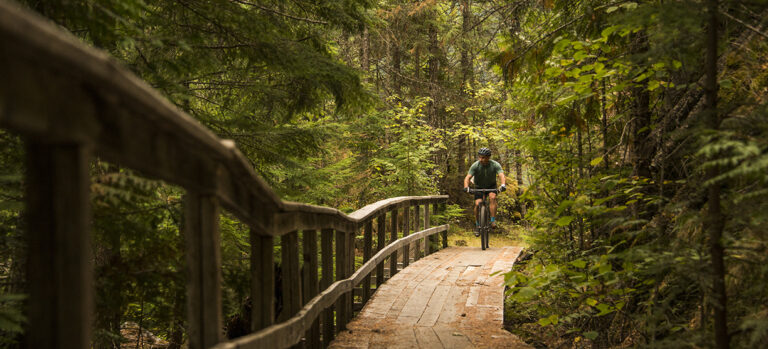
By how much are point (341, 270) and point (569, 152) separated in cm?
276

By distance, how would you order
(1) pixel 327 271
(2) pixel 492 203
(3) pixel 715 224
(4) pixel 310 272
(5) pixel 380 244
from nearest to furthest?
(3) pixel 715 224 → (4) pixel 310 272 → (1) pixel 327 271 → (5) pixel 380 244 → (2) pixel 492 203

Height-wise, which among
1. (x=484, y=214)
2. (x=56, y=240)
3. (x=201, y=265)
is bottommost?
(x=484, y=214)

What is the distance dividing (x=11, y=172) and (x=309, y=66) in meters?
2.81

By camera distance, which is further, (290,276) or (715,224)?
(290,276)

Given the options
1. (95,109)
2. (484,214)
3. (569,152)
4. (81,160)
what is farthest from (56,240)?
(484,214)

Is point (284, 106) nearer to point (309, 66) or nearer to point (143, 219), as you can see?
point (309, 66)

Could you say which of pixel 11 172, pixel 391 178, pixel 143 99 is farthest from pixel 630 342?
pixel 391 178

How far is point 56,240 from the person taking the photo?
130 centimetres

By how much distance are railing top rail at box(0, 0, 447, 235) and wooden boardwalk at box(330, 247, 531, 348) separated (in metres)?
3.26

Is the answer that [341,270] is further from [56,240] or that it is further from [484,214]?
[484,214]

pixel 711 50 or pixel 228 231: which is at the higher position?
pixel 711 50

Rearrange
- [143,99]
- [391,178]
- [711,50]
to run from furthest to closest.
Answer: [391,178] → [711,50] → [143,99]

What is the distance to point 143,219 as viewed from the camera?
118 inches

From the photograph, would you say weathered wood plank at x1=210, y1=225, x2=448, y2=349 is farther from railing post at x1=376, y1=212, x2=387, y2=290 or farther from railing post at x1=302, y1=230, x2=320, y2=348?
railing post at x1=376, y1=212, x2=387, y2=290
